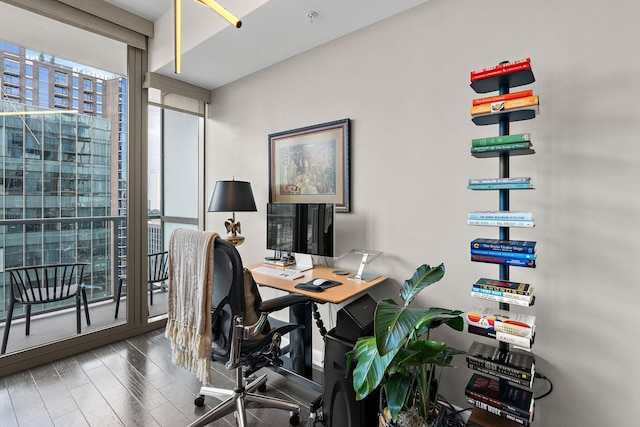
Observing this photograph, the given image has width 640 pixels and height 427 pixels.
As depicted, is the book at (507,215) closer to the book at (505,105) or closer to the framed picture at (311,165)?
the book at (505,105)

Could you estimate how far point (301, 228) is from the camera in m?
2.41

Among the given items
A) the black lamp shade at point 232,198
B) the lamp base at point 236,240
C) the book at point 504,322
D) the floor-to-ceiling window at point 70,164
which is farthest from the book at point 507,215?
the floor-to-ceiling window at point 70,164

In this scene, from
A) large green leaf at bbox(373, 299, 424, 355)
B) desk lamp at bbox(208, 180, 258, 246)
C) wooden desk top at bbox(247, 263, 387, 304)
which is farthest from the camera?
desk lamp at bbox(208, 180, 258, 246)

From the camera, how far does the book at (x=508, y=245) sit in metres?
1.35

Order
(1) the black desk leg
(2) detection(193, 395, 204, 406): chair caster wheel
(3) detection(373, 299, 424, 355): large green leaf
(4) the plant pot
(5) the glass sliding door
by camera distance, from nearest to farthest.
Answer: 1. (3) detection(373, 299, 424, 355): large green leaf
2. (4) the plant pot
3. (2) detection(193, 395, 204, 406): chair caster wheel
4. (1) the black desk leg
5. (5) the glass sliding door

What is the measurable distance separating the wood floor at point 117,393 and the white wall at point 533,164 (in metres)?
1.12

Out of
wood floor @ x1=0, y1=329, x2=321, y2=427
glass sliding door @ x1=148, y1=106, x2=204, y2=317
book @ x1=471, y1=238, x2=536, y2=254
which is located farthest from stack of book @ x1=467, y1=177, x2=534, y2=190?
glass sliding door @ x1=148, y1=106, x2=204, y2=317

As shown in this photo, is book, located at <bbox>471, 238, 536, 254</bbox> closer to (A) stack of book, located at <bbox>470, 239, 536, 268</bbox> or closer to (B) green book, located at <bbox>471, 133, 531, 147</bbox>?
(A) stack of book, located at <bbox>470, 239, 536, 268</bbox>

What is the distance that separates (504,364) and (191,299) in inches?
61.3

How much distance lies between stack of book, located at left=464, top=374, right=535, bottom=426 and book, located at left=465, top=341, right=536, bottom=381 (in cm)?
12

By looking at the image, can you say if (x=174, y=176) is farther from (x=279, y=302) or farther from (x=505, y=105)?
(x=505, y=105)

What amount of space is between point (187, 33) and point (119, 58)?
81 cm

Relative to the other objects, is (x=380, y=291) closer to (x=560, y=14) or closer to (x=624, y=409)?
(x=624, y=409)

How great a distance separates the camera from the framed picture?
2.39 m
